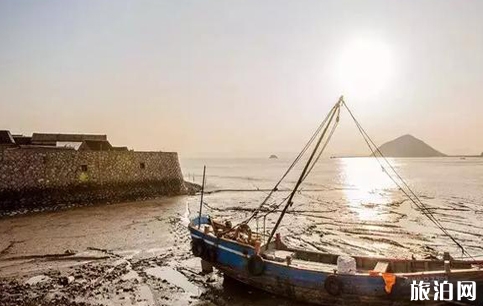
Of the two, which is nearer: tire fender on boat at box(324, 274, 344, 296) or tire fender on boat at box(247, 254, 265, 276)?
tire fender on boat at box(324, 274, 344, 296)

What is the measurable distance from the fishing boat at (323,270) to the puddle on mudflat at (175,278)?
1.00m

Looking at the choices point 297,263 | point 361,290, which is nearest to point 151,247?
point 297,263

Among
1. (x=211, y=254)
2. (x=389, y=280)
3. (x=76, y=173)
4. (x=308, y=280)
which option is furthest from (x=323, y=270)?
(x=76, y=173)

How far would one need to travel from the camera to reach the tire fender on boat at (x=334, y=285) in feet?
31.0

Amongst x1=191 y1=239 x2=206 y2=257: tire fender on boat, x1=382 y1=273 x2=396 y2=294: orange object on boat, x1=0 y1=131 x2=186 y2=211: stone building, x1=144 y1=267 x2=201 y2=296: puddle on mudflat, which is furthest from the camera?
x1=0 y1=131 x2=186 y2=211: stone building

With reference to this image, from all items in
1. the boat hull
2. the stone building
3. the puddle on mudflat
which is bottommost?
the puddle on mudflat

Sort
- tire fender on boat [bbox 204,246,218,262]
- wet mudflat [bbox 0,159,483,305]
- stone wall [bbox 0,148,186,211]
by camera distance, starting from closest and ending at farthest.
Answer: wet mudflat [bbox 0,159,483,305], tire fender on boat [bbox 204,246,218,262], stone wall [bbox 0,148,186,211]

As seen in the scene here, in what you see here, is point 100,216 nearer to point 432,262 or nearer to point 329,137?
point 329,137

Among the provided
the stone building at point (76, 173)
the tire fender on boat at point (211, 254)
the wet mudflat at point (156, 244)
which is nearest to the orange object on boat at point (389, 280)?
the wet mudflat at point (156, 244)

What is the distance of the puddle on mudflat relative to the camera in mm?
11614

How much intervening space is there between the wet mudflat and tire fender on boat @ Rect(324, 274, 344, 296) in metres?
1.55
